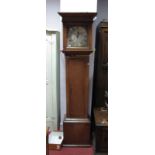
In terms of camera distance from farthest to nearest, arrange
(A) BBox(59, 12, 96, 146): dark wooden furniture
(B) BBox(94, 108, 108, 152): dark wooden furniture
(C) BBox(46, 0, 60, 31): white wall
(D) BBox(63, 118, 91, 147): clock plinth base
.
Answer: (C) BBox(46, 0, 60, 31): white wall
(D) BBox(63, 118, 91, 147): clock plinth base
(A) BBox(59, 12, 96, 146): dark wooden furniture
(B) BBox(94, 108, 108, 152): dark wooden furniture

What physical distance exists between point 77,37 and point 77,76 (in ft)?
1.81

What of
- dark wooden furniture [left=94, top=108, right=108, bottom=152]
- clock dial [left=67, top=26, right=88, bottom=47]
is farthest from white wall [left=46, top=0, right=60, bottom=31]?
dark wooden furniture [left=94, top=108, right=108, bottom=152]

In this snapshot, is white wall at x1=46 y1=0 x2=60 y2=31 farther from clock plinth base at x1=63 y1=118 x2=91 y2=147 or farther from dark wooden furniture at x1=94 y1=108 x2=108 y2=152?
dark wooden furniture at x1=94 y1=108 x2=108 y2=152

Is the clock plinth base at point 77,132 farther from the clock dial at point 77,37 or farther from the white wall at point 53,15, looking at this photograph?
the white wall at point 53,15

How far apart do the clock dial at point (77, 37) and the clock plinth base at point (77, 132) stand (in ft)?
3.56

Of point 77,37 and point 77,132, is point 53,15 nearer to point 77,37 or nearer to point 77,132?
point 77,37

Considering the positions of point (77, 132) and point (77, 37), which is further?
point (77, 132)

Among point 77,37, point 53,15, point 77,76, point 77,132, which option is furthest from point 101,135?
point 53,15

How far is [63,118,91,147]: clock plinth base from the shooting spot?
3127 millimetres

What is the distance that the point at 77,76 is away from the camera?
10.1 ft
